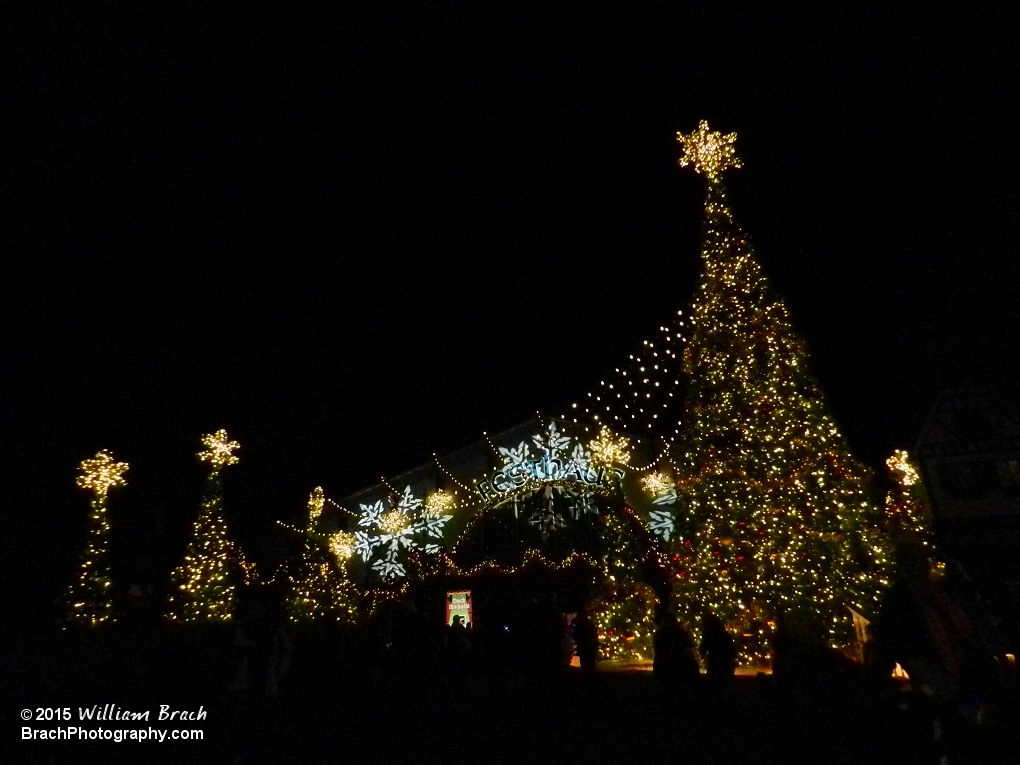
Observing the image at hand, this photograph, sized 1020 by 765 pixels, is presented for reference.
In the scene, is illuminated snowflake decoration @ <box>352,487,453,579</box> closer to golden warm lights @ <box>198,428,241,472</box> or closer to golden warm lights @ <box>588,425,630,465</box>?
golden warm lights @ <box>198,428,241,472</box>

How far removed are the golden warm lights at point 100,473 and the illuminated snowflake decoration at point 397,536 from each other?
7047 mm

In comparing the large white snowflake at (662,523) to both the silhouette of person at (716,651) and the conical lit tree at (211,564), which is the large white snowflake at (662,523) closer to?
the silhouette of person at (716,651)

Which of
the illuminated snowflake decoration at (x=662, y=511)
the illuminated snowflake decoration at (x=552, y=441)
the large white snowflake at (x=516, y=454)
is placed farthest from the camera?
the large white snowflake at (x=516, y=454)

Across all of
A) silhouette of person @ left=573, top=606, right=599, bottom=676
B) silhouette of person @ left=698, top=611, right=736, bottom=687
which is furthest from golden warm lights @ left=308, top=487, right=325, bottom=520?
silhouette of person @ left=698, top=611, right=736, bottom=687

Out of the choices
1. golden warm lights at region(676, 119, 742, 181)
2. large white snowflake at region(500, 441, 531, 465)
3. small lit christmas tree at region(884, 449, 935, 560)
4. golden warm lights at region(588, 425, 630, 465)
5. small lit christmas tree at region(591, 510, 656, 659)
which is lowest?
small lit christmas tree at region(591, 510, 656, 659)

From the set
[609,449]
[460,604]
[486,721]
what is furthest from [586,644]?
[460,604]

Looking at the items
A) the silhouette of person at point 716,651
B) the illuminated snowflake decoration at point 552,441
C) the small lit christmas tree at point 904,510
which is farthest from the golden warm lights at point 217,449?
the small lit christmas tree at point 904,510

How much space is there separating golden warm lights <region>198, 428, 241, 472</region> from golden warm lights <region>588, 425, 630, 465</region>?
1021cm

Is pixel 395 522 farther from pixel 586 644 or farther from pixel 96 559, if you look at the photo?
pixel 586 644

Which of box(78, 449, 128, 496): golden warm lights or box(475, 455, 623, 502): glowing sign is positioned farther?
box(475, 455, 623, 502): glowing sign

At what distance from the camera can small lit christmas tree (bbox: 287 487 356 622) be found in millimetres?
14406

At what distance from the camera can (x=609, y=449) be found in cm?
1767

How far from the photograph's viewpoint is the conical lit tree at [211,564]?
53.6 feet

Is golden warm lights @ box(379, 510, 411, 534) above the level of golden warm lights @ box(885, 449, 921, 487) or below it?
above
